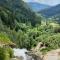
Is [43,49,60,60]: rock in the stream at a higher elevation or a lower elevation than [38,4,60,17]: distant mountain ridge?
lower

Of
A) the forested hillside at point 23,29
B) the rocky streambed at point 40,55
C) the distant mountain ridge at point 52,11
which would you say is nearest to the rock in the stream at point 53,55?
the rocky streambed at point 40,55

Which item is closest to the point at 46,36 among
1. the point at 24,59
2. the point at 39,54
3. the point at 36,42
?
the point at 36,42

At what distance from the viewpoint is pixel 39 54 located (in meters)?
22.3

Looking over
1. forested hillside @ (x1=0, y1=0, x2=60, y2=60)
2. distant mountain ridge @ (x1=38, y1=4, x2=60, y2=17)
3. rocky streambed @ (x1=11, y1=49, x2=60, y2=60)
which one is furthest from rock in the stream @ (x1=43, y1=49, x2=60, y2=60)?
distant mountain ridge @ (x1=38, y1=4, x2=60, y2=17)

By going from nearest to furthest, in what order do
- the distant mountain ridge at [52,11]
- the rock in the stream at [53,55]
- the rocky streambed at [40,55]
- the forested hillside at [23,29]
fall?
1. the rocky streambed at [40,55]
2. the rock in the stream at [53,55]
3. the forested hillside at [23,29]
4. the distant mountain ridge at [52,11]

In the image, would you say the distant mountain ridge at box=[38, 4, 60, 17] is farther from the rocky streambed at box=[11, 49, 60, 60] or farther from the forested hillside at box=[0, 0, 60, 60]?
the rocky streambed at box=[11, 49, 60, 60]

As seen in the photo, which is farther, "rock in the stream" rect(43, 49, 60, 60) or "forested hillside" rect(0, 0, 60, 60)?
"forested hillside" rect(0, 0, 60, 60)

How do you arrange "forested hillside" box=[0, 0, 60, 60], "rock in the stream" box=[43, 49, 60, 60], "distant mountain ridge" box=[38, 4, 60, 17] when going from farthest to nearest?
"distant mountain ridge" box=[38, 4, 60, 17], "forested hillside" box=[0, 0, 60, 60], "rock in the stream" box=[43, 49, 60, 60]

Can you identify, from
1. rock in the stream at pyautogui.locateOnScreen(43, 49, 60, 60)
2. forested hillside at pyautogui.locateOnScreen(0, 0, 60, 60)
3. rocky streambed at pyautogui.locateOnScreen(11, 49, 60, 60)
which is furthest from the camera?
forested hillside at pyautogui.locateOnScreen(0, 0, 60, 60)

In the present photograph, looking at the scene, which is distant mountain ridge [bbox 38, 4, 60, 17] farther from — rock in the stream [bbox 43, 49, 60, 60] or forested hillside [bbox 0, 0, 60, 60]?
rock in the stream [bbox 43, 49, 60, 60]

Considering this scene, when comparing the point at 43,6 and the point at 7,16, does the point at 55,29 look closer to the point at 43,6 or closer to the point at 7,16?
the point at 7,16

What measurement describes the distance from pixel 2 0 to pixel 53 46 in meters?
11.2

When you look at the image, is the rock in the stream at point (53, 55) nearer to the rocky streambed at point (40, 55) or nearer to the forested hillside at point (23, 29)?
the rocky streambed at point (40, 55)

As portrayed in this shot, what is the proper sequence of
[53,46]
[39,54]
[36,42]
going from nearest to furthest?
[39,54] → [53,46] → [36,42]
